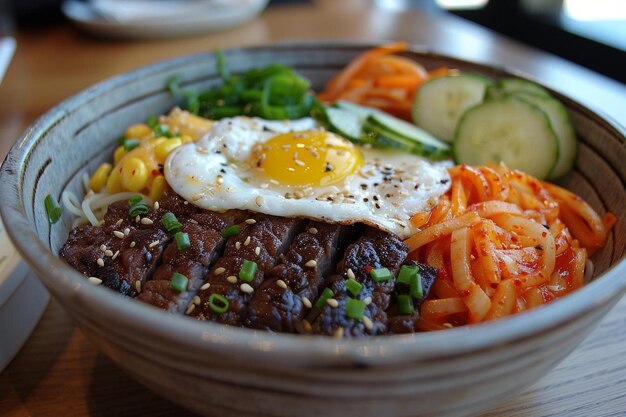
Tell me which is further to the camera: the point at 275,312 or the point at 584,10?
the point at 584,10

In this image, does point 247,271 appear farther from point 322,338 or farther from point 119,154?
point 119,154

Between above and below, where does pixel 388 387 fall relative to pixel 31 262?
above

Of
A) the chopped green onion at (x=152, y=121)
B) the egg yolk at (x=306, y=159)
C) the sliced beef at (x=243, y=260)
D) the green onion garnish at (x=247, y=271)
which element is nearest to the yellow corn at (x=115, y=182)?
the chopped green onion at (x=152, y=121)

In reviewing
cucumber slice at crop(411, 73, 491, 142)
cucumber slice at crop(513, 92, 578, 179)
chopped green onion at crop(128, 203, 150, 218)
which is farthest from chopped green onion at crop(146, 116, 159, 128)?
cucumber slice at crop(513, 92, 578, 179)

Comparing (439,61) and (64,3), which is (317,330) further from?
(64,3)

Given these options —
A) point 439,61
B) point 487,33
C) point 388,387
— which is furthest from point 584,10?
point 388,387

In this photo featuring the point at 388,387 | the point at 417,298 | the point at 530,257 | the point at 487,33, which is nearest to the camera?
the point at 388,387

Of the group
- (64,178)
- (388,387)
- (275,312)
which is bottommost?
(64,178)
